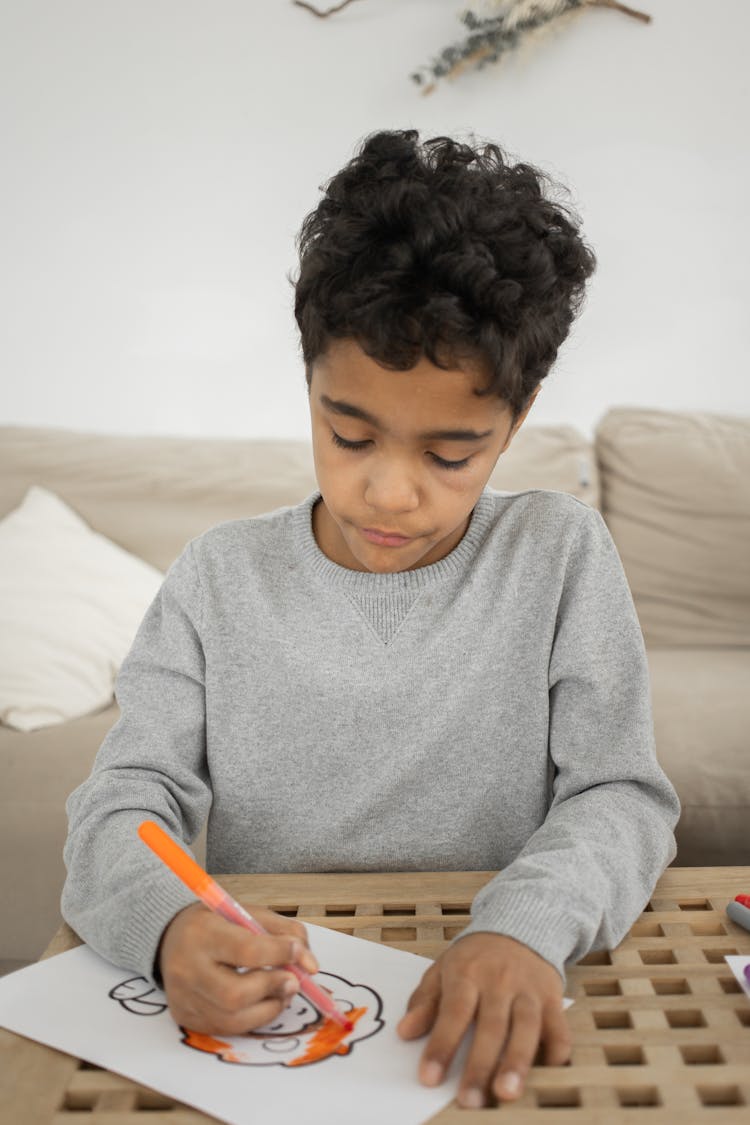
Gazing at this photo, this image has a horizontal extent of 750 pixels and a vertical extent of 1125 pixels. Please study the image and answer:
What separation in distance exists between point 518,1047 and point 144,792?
1.24 feet

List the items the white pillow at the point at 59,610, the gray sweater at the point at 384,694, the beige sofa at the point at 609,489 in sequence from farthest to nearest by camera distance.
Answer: the beige sofa at the point at 609,489 → the white pillow at the point at 59,610 → the gray sweater at the point at 384,694

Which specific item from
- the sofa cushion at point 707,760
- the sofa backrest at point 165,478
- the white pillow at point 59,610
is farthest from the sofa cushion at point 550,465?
the white pillow at point 59,610

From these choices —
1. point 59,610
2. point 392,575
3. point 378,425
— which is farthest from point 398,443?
point 59,610

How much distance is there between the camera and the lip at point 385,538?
2.56 ft

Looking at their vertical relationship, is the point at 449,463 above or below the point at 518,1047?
above

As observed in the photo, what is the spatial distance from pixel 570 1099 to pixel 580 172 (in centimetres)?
245

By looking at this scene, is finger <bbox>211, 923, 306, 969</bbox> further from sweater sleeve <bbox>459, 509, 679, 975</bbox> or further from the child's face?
the child's face

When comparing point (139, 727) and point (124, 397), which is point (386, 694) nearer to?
point (139, 727)

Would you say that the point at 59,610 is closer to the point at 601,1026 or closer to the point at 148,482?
the point at 148,482

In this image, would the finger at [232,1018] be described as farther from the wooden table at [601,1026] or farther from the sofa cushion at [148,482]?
the sofa cushion at [148,482]

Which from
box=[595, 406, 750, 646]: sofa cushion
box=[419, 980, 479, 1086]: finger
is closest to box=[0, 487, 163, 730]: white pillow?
box=[595, 406, 750, 646]: sofa cushion

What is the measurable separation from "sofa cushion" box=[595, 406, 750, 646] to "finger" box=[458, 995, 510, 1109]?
1.69 m

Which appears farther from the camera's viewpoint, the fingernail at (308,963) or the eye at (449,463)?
the eye at (449,463)

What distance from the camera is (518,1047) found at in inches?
19.9
